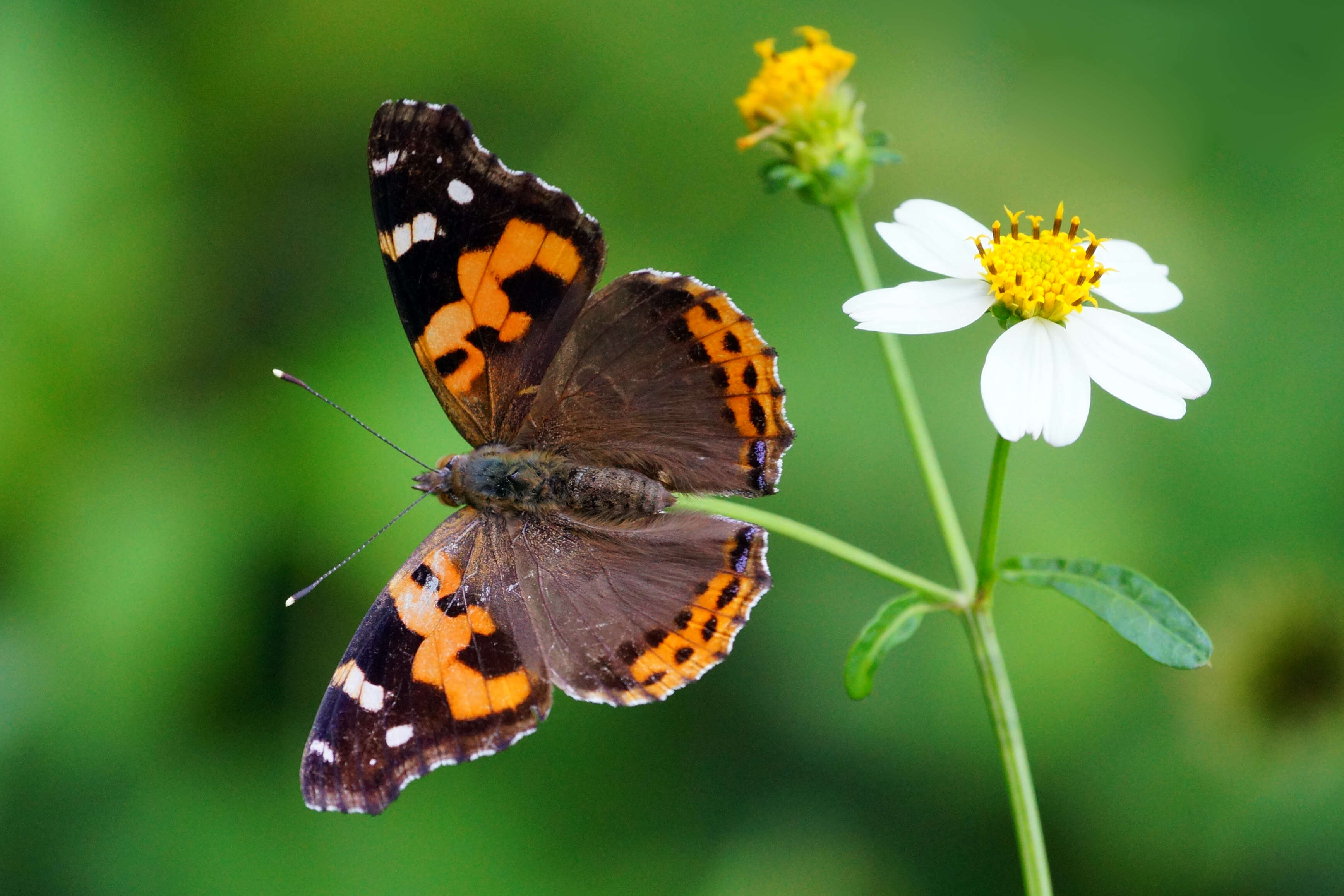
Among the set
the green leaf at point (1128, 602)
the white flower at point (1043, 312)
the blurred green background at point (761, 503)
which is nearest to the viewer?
the green leaf at point (1128, 602)

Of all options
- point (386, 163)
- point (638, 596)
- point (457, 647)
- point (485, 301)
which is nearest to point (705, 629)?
point (638, 596)

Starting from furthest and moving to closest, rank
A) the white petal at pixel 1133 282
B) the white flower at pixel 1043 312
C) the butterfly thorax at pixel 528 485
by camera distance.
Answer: the butterfly thorax at pixel 528 485, the white petal at pixel 1133 282, the white flower at pixel 1043 312

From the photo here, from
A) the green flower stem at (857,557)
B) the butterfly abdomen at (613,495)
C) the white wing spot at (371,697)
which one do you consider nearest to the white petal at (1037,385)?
the green flower stem at (857,557)

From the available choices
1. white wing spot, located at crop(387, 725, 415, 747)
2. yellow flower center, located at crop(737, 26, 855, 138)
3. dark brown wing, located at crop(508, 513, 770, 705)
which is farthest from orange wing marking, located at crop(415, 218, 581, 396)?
white wing spot, located at crop(387, 725, 415, 747)

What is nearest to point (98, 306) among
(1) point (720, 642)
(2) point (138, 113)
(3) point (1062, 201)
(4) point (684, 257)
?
(2) point (138, 113)

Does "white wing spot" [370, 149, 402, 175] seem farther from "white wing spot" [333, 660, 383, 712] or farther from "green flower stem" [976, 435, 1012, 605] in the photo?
"green flower stem" [976, 435, 1012, 605]

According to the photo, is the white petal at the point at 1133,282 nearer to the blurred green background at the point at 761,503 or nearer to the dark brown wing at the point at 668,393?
the dark brown wing at the point at 668,393
